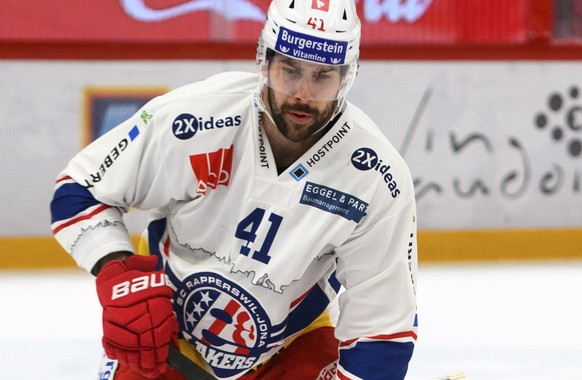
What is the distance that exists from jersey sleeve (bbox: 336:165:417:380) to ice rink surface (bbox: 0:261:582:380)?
1050mm

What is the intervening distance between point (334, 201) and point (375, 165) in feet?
0.34

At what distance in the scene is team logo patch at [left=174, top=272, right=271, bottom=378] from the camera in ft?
7.17

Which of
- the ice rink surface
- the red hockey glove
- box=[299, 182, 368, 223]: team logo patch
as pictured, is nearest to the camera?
the red hockey glove

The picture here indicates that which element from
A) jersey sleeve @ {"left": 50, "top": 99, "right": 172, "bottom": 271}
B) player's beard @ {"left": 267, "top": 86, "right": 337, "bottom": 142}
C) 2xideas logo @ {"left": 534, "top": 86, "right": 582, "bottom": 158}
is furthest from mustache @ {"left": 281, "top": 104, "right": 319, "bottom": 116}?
2xideas logo @ {"left": 534, "top": 86, "right": 582, "bottom": 158}

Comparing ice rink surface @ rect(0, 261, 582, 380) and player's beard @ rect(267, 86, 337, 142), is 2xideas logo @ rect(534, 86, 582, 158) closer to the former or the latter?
ice rink surface @ rect(0, 261, 582, 380)

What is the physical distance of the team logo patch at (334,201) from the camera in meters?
2.12

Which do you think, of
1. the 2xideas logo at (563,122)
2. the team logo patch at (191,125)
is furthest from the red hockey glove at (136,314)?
the 2xideas logo at (563,122)

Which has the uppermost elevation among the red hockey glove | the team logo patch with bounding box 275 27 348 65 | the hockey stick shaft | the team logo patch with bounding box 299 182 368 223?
the team logo patch with bounding box 275 27 348 65

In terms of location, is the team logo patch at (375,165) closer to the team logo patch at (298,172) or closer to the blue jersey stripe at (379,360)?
the team logo patch at (298,172)

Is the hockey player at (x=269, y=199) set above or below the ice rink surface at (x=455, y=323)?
above

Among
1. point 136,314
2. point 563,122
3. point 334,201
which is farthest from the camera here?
point 563,122

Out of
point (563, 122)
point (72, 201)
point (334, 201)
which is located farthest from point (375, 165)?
point (563, 122)

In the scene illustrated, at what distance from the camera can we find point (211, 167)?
2.14 metres

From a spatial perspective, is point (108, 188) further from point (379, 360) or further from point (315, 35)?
point (379, 360)
